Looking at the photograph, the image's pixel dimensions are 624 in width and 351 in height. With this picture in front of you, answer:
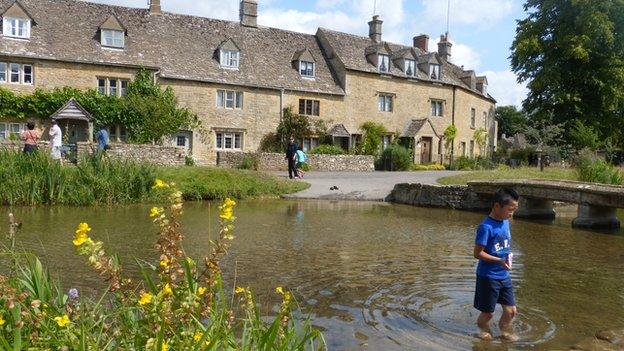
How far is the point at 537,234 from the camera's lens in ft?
43.7

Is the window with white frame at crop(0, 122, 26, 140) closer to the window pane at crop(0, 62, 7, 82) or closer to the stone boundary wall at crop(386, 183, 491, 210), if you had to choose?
the window pane at crop(0, 62, 7, 82)

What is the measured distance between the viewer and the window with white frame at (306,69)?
131 feet

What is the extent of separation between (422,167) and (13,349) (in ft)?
122

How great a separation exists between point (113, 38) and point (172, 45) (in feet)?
12.2

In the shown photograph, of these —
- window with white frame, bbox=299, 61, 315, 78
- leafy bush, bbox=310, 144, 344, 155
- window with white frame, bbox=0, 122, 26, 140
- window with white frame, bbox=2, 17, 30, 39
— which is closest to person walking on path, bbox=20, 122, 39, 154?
window with white frame, bbox=0, 122, 26, 140

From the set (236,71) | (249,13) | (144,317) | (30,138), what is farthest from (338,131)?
(144,317)

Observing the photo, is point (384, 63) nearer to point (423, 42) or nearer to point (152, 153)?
point (423, 42)

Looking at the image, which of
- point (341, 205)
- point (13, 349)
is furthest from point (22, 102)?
point (13, 349)

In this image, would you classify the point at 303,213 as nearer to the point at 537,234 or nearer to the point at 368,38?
the point at 537,234

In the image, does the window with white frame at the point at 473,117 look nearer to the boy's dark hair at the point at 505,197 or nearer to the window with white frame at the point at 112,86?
the window with white frame at the point at 112,86

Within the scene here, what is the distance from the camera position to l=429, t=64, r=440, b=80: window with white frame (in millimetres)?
45906

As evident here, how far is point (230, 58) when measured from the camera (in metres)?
37.5

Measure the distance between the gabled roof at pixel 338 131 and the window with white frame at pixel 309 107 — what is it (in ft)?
4.97

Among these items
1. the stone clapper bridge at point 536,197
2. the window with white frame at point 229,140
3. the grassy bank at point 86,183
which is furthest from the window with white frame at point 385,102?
the grassy bank at point 86,183
